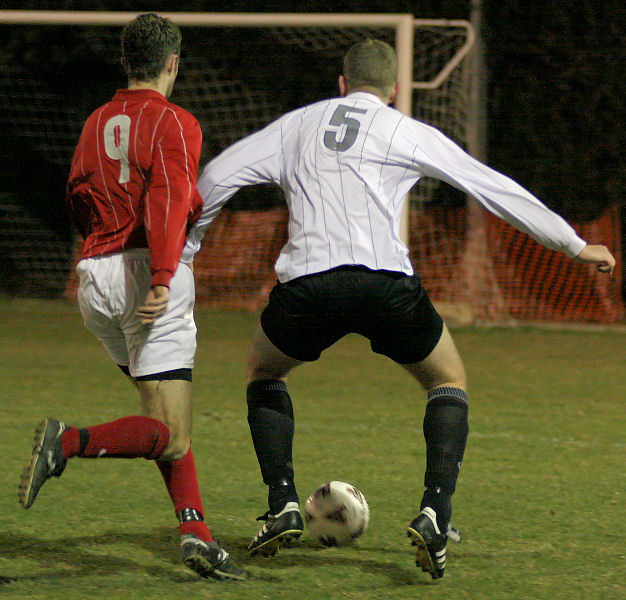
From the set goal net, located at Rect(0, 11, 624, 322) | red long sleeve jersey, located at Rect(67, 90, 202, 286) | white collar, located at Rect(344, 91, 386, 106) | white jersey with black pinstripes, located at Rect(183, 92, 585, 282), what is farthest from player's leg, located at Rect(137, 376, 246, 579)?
goal net, located at Rect(0, 11, 624, 322)

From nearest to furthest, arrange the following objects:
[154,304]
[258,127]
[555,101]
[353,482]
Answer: [154,304]
[353,482]
[555,101]
[258,127]

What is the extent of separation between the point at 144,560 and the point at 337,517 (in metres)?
0.70

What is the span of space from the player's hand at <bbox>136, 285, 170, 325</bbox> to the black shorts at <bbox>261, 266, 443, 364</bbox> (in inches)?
18.3

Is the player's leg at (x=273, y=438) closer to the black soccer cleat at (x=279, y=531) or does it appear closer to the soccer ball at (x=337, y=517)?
the black soccer cleat at (x=279, y=531)

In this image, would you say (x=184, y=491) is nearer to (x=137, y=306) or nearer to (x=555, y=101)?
(x=137, y=306)

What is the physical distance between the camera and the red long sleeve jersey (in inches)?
139

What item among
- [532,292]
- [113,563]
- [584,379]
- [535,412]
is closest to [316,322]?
[113,563]

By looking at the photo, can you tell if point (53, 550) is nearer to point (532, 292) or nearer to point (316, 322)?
point (316, 322)

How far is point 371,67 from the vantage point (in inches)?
156

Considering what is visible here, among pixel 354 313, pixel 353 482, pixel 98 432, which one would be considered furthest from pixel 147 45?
pixel 353 482

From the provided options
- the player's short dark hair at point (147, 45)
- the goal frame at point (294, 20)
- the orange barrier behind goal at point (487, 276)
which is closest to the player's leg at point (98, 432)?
the player's short dark hair at point (147, 45)

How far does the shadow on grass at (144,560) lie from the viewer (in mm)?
3779

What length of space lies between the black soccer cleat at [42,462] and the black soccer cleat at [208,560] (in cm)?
52

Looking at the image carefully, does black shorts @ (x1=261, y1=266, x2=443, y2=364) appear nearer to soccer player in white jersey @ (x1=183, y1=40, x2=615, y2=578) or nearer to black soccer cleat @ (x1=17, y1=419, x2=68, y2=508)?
soccer player in white jersey @ (x1=183, y1=40, x2=615, y2=578)
